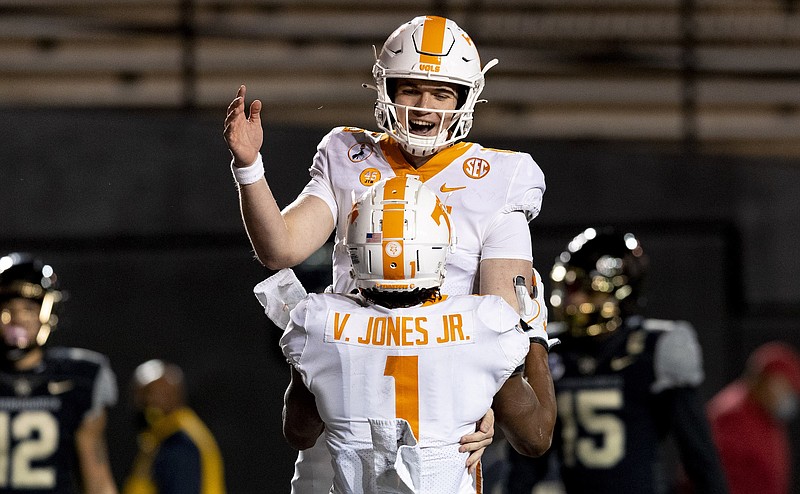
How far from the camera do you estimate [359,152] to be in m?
2.98

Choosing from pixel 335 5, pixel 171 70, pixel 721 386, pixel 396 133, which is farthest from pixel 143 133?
pixel 396 133

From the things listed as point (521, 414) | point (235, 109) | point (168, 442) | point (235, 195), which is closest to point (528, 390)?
point (521, 414)

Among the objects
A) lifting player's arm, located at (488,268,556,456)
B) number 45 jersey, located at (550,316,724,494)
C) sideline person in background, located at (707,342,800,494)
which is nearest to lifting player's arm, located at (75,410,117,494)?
number 45 jersey, located at (550,316,724,494)

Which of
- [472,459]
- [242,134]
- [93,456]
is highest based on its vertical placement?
[242,134]

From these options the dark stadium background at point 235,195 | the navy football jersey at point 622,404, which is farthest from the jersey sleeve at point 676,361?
the dark stadium background at point 235,195

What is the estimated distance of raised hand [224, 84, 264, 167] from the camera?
264cm

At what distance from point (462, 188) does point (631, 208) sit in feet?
12.7

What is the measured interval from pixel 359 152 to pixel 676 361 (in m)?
2.18

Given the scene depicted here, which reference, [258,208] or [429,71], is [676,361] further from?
[258,208]

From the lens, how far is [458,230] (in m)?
2.87

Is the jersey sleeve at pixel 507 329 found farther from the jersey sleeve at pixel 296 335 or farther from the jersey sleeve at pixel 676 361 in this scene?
the jersey sleeve at pixel 676 361

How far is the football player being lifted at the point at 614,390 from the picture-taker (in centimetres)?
479

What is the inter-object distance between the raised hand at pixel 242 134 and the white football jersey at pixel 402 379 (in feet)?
0.98

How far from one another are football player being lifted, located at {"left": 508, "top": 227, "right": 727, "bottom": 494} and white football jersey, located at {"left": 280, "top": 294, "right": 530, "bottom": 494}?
2.29m
